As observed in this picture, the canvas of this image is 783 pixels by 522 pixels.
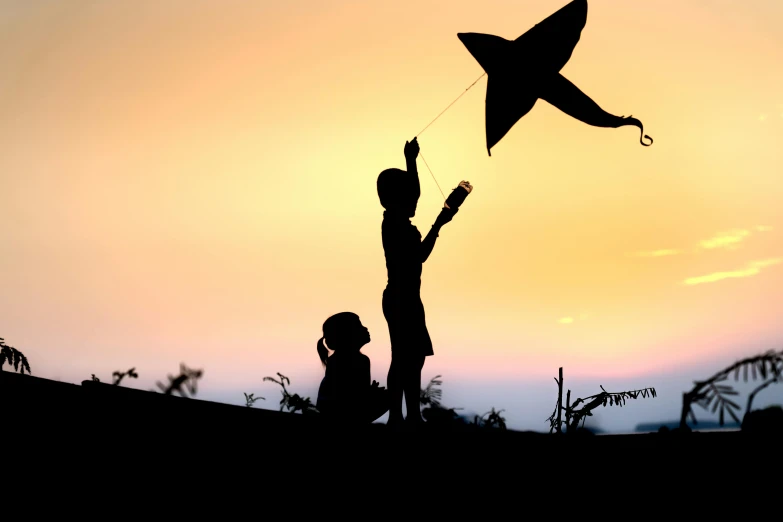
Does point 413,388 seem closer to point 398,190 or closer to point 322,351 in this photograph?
point 322,351

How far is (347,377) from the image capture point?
8.03 metres

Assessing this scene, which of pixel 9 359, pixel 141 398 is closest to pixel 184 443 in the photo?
pixel 141 398

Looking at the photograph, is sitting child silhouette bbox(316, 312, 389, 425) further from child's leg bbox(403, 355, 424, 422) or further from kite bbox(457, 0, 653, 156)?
kite bbox(457, 0, 653, 156)

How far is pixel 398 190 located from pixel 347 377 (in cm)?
194

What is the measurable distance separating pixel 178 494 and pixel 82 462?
696mm

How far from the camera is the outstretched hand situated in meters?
7.80

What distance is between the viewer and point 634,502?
4.93 m

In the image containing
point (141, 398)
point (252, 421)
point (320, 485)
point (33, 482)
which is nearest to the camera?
point (33, 482)

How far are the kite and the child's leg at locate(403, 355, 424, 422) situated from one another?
2378 millimetres

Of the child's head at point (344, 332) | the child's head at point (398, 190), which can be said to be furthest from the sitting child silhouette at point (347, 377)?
the child's head at point (398, 190)

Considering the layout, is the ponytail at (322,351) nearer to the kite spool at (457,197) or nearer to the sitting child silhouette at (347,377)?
the sitting child silhouette at (347,377)

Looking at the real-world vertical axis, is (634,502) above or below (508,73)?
below

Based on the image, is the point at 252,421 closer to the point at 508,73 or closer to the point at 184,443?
the point at 184,443

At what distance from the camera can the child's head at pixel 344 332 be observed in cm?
827
